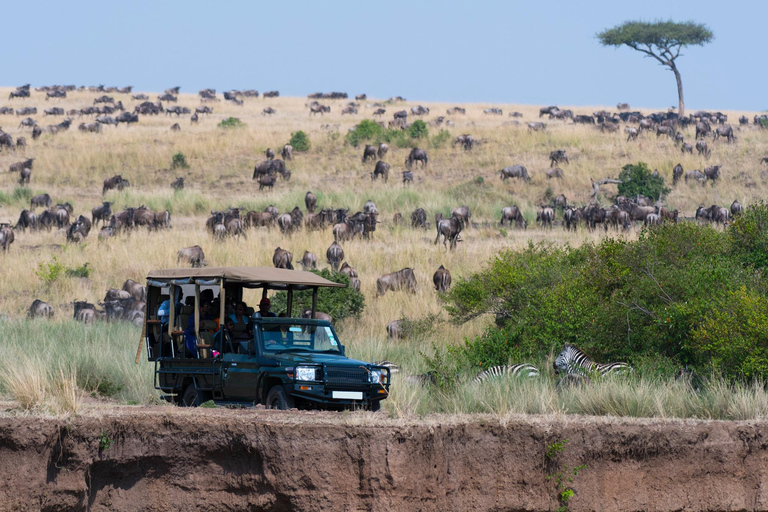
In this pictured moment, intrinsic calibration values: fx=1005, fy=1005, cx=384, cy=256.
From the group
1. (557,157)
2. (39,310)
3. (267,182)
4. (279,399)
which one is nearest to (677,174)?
(557,157)

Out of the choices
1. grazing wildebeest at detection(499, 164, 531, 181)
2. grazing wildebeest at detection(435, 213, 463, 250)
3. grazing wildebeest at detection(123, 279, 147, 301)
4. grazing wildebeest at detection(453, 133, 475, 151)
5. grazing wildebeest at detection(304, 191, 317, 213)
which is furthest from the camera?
grazing wildebeest at detection(453, 133, 475, 151)

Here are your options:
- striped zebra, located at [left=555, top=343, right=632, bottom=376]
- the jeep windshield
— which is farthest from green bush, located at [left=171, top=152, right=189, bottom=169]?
the jeep windshield

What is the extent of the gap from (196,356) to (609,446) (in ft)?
17.8

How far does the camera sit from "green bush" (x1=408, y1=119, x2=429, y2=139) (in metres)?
49.8

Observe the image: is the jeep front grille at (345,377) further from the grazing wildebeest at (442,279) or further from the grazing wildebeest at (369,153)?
the grazing wildebeest at (369,153)

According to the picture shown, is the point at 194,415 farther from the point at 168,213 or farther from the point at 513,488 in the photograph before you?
the point at 168,213

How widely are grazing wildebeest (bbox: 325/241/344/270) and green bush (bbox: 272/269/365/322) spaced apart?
4773 millimetres

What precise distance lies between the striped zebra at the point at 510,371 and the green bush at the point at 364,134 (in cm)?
3403

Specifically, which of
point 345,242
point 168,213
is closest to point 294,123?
point 168,213

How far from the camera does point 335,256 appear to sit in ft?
90.0

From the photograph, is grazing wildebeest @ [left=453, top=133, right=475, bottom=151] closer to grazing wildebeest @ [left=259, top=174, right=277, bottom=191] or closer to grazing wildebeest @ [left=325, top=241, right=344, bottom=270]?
grazing wildebeest @ [left=259, top=174, right=277, bottom=191]

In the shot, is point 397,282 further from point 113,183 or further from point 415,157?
point 415,157

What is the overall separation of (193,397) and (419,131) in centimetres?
3827

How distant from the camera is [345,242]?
3036 cm
